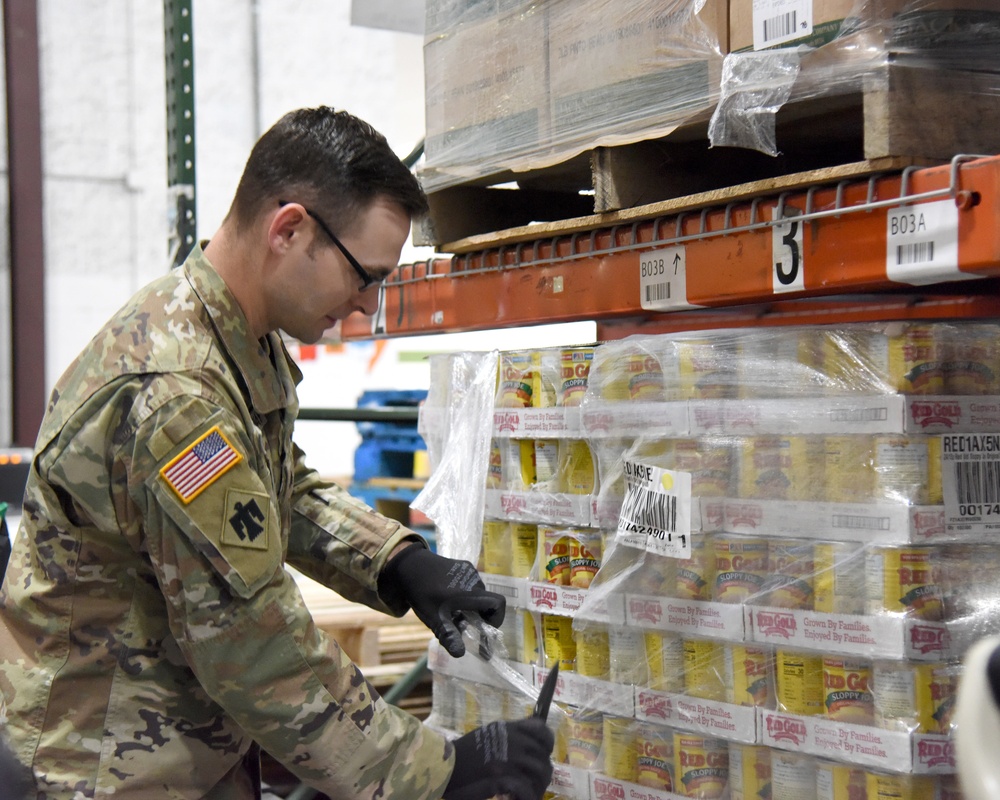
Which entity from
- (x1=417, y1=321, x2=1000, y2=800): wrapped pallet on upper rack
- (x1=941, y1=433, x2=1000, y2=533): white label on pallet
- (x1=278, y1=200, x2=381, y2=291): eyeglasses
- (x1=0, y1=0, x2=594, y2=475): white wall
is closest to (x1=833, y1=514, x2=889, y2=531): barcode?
(x1=417, y1=321, x2=1000, y2=800): wrapped pallet on upper rack

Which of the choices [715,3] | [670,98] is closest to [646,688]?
[670,98]

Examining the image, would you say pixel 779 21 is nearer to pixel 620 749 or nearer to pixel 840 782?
pixel 840 782

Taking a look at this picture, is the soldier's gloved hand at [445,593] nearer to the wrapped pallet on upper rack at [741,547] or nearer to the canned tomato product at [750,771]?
the wrapped pallet on upper rack at [741,547]

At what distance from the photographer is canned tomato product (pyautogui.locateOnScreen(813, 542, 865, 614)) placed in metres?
1.94

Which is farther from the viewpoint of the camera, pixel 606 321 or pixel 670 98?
pixel 606 321

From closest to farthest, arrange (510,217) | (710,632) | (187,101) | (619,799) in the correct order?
(710,632), (619,799), (510,217), (187,101)

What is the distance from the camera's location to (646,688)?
2.28 meters

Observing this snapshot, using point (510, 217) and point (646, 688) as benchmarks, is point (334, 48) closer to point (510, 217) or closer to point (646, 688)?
point (510, 217)

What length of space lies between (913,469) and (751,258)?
0.48 meters

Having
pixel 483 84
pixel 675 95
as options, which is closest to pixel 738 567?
pixel 675 95

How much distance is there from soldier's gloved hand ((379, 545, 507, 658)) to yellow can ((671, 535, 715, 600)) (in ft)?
1.47

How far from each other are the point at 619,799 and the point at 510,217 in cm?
151

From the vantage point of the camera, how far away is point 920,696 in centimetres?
188

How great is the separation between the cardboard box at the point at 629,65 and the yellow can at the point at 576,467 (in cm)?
66
